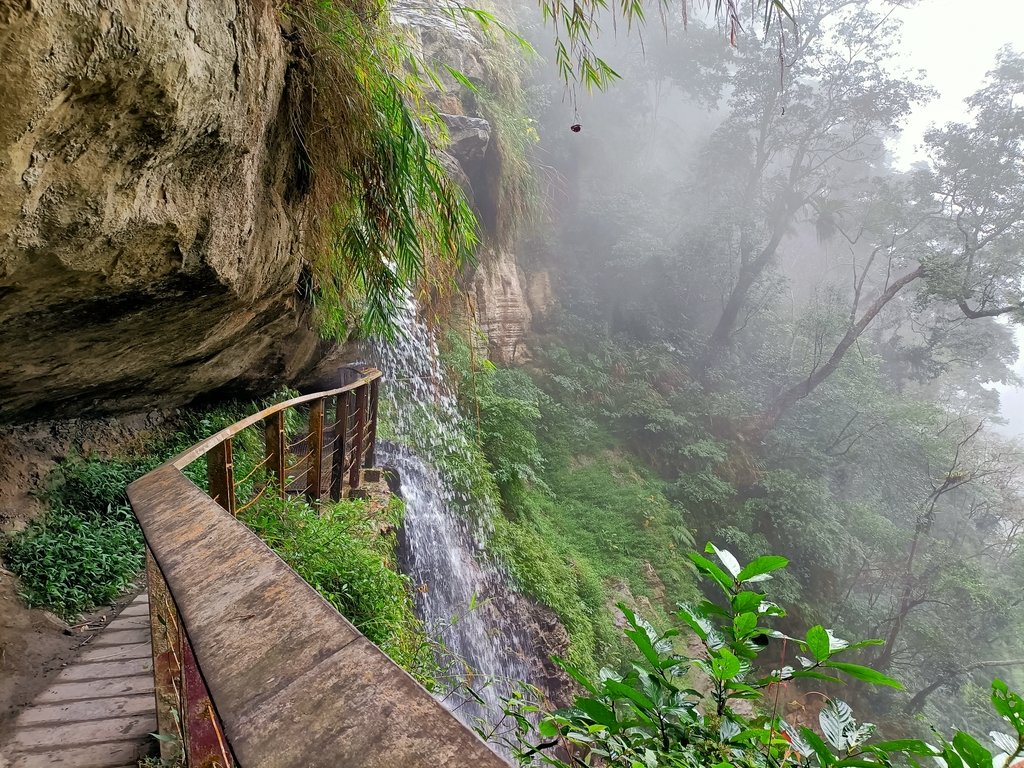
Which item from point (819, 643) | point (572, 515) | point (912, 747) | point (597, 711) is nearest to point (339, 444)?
point (597, 711)

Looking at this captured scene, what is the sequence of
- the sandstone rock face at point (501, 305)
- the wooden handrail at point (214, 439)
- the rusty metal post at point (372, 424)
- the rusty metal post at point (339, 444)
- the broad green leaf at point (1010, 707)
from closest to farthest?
the broad green leaf at point (1010, 707), the wooden handrail at point (214, 439), the rusty metal post at point (339, 444), the rusty metal post at point (372, 424), the sandstone rock face at point (501, 305)

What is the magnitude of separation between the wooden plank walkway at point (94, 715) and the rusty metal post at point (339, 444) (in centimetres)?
170

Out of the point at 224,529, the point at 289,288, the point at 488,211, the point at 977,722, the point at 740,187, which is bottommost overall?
the point at 977,722

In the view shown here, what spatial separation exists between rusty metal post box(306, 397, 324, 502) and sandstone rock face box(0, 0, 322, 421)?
84 centimetres

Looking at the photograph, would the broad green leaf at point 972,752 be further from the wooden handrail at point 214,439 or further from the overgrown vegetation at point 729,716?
the wooden handrail at point 214,439

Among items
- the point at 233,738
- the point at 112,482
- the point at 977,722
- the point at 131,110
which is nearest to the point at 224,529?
the point at 233,738

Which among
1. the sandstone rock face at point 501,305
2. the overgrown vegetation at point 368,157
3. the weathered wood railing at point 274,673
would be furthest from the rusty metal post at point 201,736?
the sandstone rock face at point 501,305

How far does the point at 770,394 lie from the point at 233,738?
17965 millimetres

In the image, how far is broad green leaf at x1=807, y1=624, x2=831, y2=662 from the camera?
887 mm

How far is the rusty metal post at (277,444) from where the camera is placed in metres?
2.99

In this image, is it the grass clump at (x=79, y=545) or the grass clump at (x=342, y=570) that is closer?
the grass clump at (x=342, y=570)

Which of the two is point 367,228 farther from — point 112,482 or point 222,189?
point 112,482

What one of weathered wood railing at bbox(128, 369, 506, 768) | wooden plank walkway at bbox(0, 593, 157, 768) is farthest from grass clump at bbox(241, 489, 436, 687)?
weathered wood railing at bbox(128, 369, 506, 768)

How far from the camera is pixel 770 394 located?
1638 centimetres
